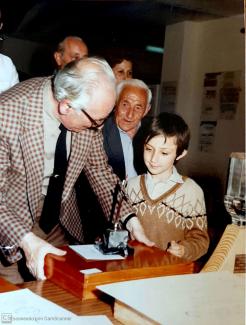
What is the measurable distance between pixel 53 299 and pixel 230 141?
66 cm

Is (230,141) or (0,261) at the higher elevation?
(230,141)

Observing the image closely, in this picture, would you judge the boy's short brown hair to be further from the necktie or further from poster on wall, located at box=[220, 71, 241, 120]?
the necktie

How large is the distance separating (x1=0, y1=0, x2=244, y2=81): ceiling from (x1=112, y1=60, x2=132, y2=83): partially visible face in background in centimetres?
5

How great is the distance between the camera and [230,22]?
3.54 feet

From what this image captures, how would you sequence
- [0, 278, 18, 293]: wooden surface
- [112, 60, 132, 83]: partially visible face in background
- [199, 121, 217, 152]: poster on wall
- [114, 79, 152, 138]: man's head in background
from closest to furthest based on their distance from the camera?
[0, 278, 18, 293]: wooden surface
[199, 121, 217, 152]: poster on wall
[114, 79, 152, 138]: man's head in background
[112, 60, 132, 83]: partially visible face in background

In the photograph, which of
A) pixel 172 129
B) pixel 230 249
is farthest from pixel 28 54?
pixel 230 249

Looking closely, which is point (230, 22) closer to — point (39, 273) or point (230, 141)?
point (230, 141)

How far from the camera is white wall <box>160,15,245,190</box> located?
107 centimetres

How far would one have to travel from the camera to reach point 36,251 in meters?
0.77

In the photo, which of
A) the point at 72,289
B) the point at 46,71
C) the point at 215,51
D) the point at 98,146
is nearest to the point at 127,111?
the point at 98,146

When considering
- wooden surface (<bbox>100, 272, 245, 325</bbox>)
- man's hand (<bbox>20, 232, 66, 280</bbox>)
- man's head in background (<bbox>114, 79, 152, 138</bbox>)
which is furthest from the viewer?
man's head in background (<bbox>114, 79, 152, 138</bbox>)

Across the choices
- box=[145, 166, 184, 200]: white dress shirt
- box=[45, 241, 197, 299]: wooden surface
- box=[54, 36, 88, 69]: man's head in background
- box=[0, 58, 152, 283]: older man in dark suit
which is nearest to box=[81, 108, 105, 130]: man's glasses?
box=[0, 58, 152, 283]: older man in dark suit

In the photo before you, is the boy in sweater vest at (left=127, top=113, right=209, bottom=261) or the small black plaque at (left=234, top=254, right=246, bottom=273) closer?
the small black plaque at (left=234, top=254, right=246, bottom=273)

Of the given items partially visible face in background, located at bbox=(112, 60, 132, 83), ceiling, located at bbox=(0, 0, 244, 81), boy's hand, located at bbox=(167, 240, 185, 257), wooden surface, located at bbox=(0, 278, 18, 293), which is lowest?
boy's hand, located at bbox=(167, 240, 185, 257)
